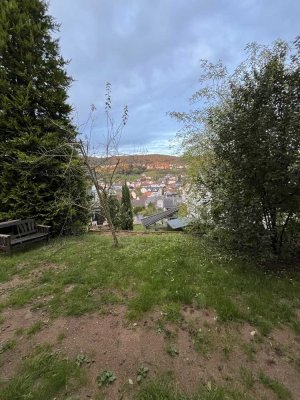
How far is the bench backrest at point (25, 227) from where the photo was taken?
7238 millimetres

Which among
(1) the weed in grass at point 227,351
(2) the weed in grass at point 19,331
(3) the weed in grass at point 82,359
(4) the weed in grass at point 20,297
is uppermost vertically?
(4) the weed in grass at point 20,297

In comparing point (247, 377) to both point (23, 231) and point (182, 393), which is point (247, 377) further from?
point (23, 231)

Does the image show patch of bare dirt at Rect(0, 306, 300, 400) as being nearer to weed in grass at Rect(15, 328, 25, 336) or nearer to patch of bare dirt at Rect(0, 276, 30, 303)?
weed in grass at Rect(15, 328, 25, 336)

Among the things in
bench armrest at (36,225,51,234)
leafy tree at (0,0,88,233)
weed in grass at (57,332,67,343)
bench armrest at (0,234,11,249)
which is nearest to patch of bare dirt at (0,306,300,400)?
weed in grass at (57,332,67,343)

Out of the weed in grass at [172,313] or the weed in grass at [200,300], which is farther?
the weed in grass at [200,300]

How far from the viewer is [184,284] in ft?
13.3

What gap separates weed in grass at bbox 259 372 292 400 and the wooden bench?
610cm

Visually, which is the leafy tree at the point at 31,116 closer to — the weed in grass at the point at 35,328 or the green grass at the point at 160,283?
the green grass at the point at 160,283

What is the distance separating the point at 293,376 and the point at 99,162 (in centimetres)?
539

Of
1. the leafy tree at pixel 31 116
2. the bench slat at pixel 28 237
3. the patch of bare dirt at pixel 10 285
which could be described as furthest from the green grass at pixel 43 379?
the leafy tree at pixel 31 116

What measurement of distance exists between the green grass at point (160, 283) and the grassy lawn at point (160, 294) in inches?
0.6

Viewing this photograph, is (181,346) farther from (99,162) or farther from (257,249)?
(99,162)

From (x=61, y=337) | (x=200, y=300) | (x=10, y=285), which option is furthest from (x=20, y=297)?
(x=200, y=300)

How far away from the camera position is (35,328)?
322 centimetres
